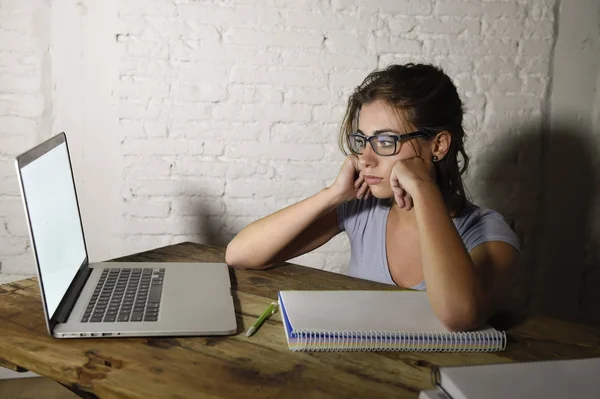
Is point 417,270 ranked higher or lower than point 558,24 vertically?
lower

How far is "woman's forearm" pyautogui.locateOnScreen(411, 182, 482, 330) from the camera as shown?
43.4 inches

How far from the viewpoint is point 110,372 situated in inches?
36.4

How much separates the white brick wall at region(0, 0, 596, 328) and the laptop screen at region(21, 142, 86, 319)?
762 mm

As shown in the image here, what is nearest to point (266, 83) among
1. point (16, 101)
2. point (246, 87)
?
point (246, 87)

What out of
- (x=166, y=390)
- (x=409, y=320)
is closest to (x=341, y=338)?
(x=409, y=320)

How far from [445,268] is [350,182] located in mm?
467

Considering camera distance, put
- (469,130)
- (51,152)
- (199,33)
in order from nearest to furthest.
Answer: (51,152), (199,33), (469,130)

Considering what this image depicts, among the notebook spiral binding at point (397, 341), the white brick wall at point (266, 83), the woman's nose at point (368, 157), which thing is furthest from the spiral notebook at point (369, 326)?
the white brick wall at point (266, 83)

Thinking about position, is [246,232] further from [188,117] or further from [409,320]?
[188,117]

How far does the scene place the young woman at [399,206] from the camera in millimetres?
1300

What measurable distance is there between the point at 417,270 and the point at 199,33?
3.72ft

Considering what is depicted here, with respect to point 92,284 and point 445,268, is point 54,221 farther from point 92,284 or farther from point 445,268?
point 445,268

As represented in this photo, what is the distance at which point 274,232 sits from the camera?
1.56 metres

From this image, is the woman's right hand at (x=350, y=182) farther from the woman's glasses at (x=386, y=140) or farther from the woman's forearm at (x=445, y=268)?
the woman's forearm at (x=445, y=268)
